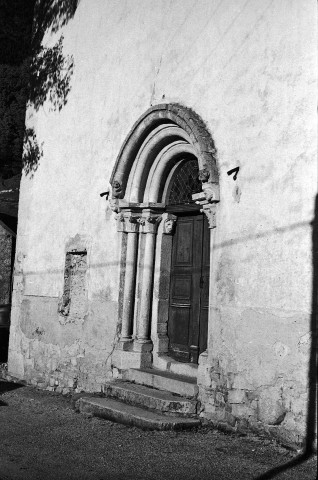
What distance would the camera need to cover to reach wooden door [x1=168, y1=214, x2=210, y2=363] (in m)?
7.35

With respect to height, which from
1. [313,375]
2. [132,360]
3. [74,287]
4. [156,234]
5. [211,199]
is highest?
[211,199]

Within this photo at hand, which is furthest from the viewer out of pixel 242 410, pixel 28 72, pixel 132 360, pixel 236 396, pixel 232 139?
pixel 28 72

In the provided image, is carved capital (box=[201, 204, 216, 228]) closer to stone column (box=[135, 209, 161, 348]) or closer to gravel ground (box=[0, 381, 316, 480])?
stone column (box=[135, 209, 161, 348])

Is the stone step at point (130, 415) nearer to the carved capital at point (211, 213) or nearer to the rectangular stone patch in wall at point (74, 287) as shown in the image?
the rectangular stone patch in wall at point (74, 287)

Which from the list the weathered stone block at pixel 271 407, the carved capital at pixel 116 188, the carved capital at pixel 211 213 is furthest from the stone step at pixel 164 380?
the carved capital at pixel 116 188

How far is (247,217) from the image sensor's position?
6176 mm

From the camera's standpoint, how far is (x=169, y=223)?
7973 millimetres

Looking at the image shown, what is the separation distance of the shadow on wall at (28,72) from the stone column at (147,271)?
3.01 meters

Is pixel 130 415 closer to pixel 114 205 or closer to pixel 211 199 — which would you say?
pixel 211 199

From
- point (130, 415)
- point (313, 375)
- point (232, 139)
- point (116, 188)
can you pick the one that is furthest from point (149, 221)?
point (313, 375)

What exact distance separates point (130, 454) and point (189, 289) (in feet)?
9.18

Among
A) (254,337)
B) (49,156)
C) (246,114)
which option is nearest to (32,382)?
(49,156)

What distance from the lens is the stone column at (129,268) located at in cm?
795

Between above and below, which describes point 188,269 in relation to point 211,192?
below
